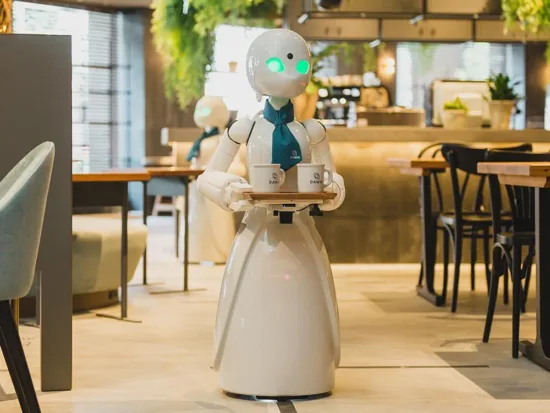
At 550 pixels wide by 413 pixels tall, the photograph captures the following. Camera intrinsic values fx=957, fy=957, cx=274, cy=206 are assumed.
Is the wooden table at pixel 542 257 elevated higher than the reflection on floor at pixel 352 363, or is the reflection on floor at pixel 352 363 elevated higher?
the wooden table at pixel 542 257

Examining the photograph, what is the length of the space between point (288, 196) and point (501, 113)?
5.35 meters

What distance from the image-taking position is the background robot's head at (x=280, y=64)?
331 centimetres

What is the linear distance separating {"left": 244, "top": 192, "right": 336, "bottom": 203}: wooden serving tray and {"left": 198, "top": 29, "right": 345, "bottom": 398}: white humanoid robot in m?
0.12

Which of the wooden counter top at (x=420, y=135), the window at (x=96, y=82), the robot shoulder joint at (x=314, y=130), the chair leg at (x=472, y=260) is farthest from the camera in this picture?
the window at (x=96, y=82)

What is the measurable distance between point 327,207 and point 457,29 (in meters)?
7.62

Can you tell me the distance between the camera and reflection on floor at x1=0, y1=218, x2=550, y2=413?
3295 millimetres

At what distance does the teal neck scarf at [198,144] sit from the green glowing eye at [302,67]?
415 cm

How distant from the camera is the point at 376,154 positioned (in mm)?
7742

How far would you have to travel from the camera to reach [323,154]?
349 centimetres

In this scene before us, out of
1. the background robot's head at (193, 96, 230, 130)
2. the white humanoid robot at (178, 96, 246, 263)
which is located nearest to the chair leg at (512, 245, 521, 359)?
the white humanoid robot at (178, 96, 246, 263)

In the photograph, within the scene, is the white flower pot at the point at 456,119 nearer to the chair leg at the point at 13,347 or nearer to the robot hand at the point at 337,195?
the robot hand at the point at 337,195

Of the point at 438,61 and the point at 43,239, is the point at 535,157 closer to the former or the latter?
the point at 43,239

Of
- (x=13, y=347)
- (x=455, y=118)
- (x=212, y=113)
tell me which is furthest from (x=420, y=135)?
(x=13, y=347)

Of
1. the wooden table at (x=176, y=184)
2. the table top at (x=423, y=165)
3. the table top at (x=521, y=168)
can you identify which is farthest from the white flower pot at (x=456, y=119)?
the table top at (x=521, y=168)
